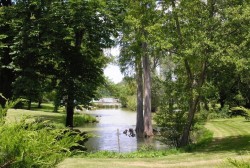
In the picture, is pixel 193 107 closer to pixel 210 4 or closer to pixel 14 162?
pixel 210 4

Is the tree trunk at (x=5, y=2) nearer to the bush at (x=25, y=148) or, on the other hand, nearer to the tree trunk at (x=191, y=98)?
the tree trunk at (x=191, y=98)

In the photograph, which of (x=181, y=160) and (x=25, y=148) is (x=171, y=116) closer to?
(x=181, y=160)

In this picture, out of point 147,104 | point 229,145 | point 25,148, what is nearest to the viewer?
point 25,148

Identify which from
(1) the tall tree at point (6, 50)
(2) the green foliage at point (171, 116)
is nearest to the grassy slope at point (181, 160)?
(2) the green foliage at point (171, 116)

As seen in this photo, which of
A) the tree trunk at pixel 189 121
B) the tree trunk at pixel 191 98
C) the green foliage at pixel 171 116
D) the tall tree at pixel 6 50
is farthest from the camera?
the green foliage at pixel 171 116

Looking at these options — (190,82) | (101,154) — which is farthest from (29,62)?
(190,82)

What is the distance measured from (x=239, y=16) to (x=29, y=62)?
1065cm

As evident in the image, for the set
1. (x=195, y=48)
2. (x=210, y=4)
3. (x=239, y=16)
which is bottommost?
(x=195, y=48)

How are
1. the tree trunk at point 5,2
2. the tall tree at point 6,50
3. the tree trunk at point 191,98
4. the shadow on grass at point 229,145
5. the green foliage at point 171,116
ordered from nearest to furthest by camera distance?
the shadow on grass at point 229,145
the tree trunk at point 191,98
the tall tree at point 6,50
the green foliage at point 171,116
the tree trunk at point 5,2

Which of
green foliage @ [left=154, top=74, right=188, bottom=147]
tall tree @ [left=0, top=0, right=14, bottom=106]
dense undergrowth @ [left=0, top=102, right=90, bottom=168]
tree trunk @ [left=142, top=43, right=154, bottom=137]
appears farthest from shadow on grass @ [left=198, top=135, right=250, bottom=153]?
dense undergrowth @ [left=0, top=102, right=90, bottom=168]

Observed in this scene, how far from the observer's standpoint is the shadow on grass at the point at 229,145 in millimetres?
14921

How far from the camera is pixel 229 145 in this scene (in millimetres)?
16359

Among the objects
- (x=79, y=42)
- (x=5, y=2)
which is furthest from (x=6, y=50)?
(x=79, y=42)

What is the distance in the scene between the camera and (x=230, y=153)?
13742mm
